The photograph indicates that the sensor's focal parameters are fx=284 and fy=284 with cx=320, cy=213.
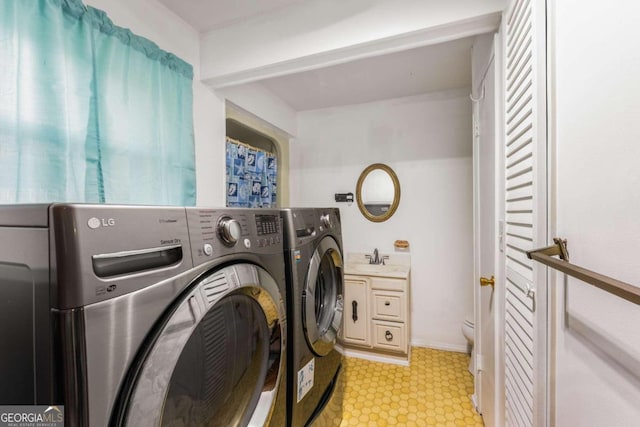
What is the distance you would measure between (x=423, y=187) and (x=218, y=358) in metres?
2.31

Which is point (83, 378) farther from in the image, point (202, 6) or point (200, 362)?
point (202, 6)

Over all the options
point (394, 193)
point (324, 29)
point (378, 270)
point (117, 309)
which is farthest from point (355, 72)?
point (117, 309)

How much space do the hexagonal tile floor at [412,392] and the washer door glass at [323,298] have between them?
664 mm

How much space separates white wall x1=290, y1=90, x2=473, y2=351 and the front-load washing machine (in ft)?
7.09

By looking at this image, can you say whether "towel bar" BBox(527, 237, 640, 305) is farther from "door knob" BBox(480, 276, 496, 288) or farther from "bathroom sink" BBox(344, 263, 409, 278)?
"bathroom sink" BBox(344, 263, 409, 278)

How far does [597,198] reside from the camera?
1.87 ft

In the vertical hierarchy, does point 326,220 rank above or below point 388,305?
above

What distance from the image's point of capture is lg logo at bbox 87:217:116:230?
46 centimetres

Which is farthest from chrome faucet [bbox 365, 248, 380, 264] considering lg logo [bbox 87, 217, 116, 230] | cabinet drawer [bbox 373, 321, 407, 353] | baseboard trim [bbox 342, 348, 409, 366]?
lg logo [bbox 87, 217, 116, 230]

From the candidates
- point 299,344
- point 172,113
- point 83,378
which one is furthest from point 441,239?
point 83,378

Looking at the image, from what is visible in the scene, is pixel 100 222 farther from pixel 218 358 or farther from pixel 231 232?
pixel 218 358

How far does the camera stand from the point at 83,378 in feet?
1.44

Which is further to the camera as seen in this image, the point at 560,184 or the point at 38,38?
the point at 38,38

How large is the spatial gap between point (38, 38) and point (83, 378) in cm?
123
